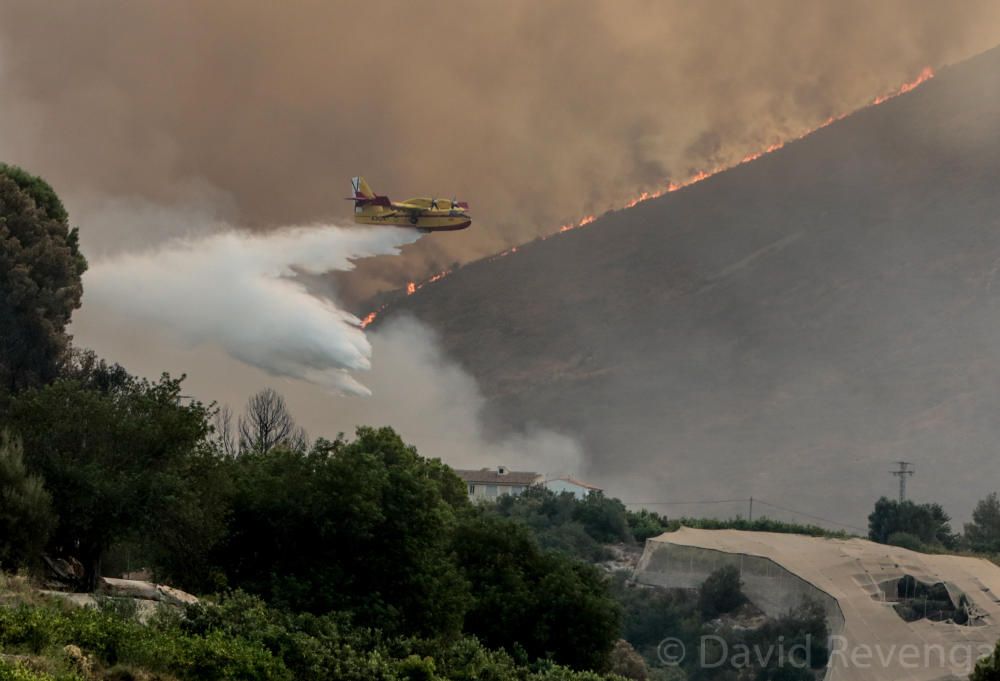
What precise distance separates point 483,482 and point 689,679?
7723cm

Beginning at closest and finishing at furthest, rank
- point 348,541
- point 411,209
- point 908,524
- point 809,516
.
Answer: point 348,541
point 411,209
point 908,524
point 809,516

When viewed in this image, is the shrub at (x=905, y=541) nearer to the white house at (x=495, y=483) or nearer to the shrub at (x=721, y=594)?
the shrub at (x=721, y=594)

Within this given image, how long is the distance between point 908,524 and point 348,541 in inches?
3520

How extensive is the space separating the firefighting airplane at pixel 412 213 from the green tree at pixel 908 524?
51.4 meters

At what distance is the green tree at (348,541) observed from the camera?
38.4 m

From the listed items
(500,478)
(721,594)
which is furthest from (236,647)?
(500,478)

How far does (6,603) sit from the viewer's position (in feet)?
84.9

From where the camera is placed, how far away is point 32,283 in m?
56.7

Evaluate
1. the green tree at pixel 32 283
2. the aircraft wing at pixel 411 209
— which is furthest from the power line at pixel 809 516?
the green tree at pixel 32 283

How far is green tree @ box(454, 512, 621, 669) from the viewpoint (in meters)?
46.4

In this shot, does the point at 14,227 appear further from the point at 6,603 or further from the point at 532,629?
the point at 6,603

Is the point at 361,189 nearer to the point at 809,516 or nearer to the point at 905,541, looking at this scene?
the point at 905,541

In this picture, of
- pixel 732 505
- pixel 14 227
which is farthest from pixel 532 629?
pixel 732 505

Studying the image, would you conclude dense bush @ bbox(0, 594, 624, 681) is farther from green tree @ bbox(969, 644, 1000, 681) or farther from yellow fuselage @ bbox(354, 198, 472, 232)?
yellow fuselage @ bbox(354, 198, 472, 232)
